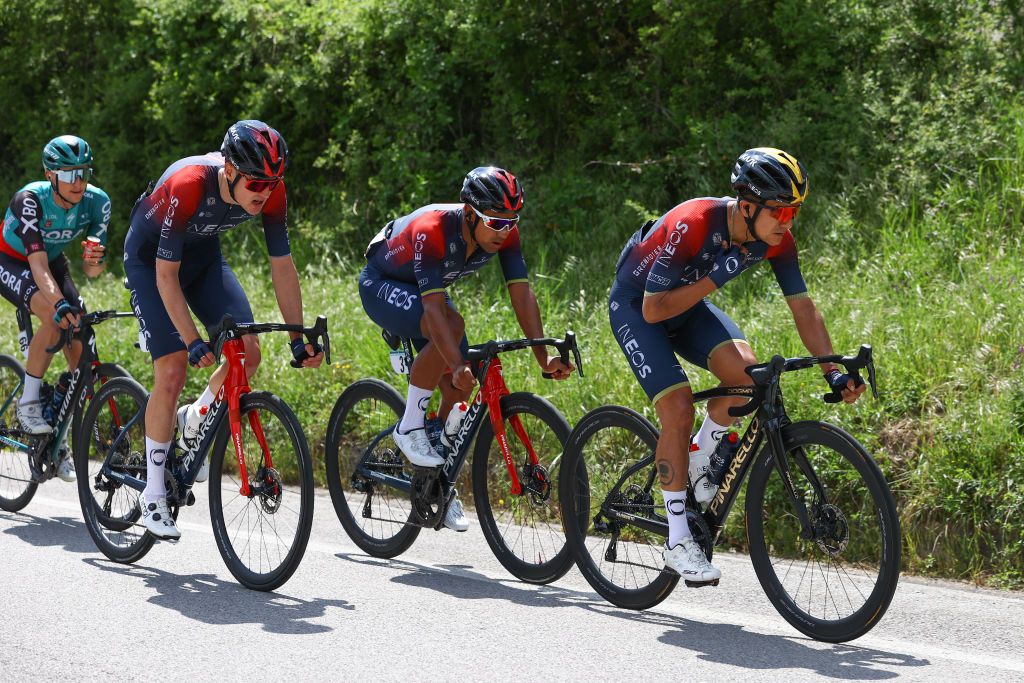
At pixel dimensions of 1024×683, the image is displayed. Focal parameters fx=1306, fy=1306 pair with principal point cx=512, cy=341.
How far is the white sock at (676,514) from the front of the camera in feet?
18.8

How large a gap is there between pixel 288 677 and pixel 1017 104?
7644mm

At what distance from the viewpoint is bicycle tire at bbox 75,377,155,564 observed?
7.05 metres

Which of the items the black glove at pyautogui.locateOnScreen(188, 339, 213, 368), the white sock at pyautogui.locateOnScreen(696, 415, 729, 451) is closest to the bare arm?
the black glove at pyautogui.locateOnScreen(188, 339, 213, 368)

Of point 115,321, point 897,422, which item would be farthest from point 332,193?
point 897,422

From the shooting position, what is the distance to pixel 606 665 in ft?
16.7

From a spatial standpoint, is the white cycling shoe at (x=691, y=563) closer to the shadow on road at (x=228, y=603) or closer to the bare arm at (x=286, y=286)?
the shadow on road at (x=228, y=603)

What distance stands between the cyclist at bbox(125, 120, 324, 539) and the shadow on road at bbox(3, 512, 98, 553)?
3.02ft

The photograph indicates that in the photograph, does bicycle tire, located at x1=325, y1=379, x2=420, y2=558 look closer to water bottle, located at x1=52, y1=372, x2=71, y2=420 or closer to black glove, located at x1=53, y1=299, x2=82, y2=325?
black glove, located at x1=53, y1=299, x2=82, y2=325

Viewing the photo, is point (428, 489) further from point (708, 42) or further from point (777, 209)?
point (708, 42)

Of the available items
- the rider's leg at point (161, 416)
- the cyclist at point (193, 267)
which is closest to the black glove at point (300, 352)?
the cyclist at point (193, 267)

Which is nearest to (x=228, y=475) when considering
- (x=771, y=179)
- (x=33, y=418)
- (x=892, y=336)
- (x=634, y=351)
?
(x=33, y=418)

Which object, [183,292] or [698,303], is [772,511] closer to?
[698,303]

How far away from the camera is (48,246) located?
825cm

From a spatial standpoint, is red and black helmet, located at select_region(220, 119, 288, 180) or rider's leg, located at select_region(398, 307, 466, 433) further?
rider's leg, located at select_region(398, 307, 466, 433)
